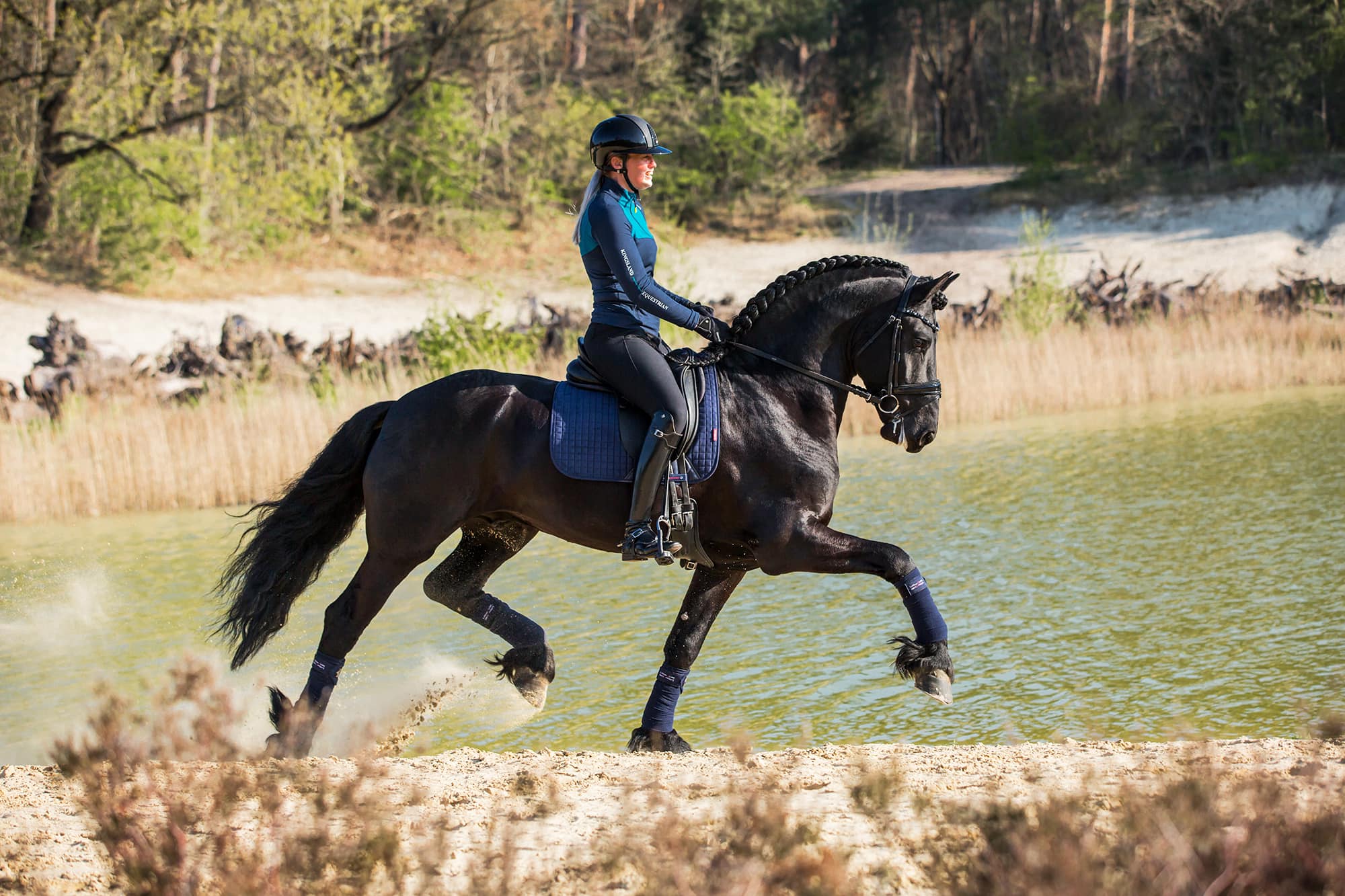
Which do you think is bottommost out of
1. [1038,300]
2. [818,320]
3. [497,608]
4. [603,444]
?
[497,608]

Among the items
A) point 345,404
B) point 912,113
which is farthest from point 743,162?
point 345,404

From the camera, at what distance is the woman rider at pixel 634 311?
633cm

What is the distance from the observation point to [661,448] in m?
6.31

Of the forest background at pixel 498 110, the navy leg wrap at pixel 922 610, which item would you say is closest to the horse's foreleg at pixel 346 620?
the navy leg wrap at pixel 922 610

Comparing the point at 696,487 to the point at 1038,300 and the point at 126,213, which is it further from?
the point at 126,213

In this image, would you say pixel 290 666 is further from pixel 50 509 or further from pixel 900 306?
pixel 50 509

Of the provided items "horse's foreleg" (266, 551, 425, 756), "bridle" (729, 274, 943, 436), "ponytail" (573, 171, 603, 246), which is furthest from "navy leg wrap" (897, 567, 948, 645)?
"horse's foreleg" (266, 551, 425, 756)

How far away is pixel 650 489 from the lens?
636cm

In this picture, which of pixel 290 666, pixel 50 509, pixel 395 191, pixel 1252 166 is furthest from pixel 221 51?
pixel 290 666

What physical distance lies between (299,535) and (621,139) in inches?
95.2

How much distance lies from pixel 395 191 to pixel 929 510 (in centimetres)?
Result: 2631

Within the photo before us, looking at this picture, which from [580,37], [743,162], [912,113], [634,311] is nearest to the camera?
[634,311]

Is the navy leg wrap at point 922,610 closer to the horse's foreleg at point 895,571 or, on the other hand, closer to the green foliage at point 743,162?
the horse's foreleg at point 895,571

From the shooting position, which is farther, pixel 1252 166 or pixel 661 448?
pixel 1252 166
